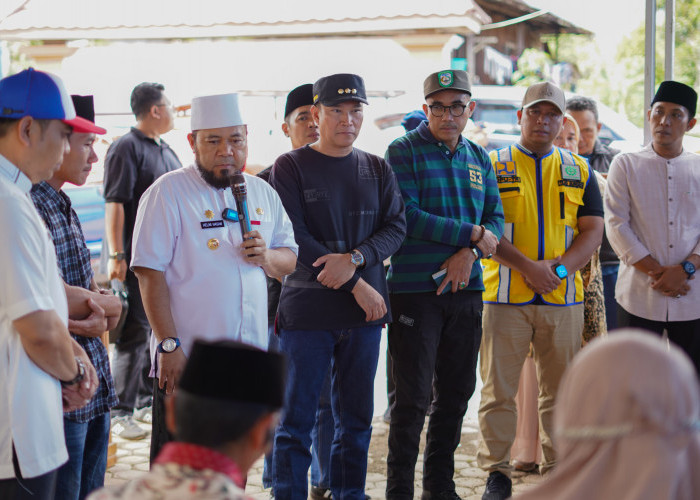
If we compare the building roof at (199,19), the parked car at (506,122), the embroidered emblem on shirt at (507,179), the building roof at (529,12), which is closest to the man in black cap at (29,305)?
the embroidered emblem on shirt at (507,179)

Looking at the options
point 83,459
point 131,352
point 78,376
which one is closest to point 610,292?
point 131,352

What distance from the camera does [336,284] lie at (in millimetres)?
3633

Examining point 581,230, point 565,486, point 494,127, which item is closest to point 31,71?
point 565,486

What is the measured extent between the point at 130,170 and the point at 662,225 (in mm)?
3200

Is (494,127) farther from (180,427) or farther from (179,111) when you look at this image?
(180,427)

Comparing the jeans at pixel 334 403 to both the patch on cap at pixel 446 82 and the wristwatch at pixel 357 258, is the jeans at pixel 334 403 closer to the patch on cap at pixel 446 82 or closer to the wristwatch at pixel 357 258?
the wristwatch at pixel 357 258

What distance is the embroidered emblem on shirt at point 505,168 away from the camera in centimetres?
436

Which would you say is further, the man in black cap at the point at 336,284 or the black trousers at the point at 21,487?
the man in black cap at the point at 336,284

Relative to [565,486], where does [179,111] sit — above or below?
above

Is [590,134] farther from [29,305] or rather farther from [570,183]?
[29,305]

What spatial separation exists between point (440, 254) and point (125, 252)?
7.78 feet

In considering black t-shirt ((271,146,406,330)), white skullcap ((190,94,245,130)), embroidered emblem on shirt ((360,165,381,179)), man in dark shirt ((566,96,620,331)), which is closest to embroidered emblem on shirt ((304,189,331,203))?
black t-shirt ((271,146,406,330))

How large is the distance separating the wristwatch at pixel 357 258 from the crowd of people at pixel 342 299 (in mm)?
10

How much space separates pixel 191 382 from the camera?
171 centimetres
